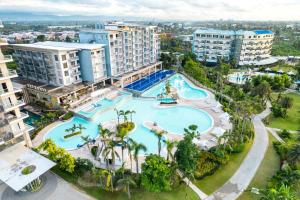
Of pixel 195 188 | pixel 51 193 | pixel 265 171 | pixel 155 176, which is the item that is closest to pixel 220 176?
pixel 195 188

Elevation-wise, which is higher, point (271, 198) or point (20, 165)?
point (271, 198)

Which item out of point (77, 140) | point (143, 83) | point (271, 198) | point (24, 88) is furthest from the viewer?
point (143, 83)

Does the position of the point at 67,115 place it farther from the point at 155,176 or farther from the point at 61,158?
the point at 155,176

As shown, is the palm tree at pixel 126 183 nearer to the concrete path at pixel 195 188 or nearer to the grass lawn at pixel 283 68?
the concrete path at pixel 195 188

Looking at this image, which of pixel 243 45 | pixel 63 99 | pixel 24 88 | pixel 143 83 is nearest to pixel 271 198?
pixel 63 99

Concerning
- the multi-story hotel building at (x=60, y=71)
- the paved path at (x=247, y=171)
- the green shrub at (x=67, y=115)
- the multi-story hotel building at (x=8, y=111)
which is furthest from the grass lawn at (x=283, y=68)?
the multi-story hotel building at (x=8, y=111)

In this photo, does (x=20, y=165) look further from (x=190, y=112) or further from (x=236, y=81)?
(x=236, y=81)
